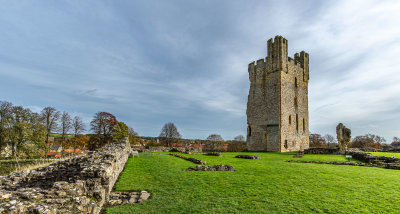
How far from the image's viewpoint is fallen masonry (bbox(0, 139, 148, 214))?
3.13 metres

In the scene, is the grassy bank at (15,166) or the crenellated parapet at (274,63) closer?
the grassy bank at (15,166)

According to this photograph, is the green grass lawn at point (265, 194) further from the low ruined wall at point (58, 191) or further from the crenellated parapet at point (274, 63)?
the crenellated parapet at point (274, 63)

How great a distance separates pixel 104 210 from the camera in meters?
4.74

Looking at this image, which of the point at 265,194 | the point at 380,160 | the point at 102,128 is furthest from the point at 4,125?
the point at 380,160

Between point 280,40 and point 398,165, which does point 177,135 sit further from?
point 398,165

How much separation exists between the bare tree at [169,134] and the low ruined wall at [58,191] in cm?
4164

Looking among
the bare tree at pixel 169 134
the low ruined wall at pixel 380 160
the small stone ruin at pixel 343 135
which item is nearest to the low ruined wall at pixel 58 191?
the low ruined wall at pixel 380 160

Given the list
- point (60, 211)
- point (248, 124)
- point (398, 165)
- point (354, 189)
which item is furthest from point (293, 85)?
point (60, 211)

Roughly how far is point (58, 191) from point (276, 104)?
25839 millimetres

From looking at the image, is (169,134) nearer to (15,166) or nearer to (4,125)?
(4,125)

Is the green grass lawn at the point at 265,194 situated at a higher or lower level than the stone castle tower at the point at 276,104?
lower

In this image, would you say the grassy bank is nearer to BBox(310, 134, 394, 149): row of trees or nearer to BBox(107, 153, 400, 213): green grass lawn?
BBox(107, 153, 400, 213): green grass lawn

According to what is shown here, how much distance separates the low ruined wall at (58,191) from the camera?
314 cm

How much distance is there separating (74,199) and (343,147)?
2607cm
